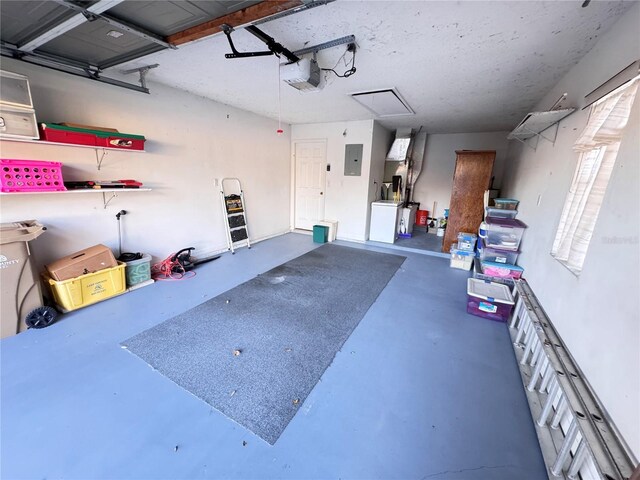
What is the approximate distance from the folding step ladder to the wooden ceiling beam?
2613 mm

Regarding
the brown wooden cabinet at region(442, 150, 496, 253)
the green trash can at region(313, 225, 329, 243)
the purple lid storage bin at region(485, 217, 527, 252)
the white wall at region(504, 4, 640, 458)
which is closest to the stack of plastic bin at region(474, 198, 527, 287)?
the purple lid storage bin at region(485, 217, 527, 252)

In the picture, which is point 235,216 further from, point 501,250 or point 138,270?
point 501,250

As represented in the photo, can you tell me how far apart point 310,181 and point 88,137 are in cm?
395

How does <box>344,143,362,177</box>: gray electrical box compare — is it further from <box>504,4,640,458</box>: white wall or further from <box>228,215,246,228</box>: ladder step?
<box>504,4,640,458</box>: white wall

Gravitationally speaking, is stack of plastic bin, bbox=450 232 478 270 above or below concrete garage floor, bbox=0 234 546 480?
above

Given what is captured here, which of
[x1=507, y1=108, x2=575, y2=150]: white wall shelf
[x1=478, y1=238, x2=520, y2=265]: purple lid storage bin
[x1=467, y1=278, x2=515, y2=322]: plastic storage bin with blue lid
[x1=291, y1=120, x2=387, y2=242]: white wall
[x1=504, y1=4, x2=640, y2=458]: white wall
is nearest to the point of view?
[x1=504, y1=4, x2=640, y2=458]: white wall

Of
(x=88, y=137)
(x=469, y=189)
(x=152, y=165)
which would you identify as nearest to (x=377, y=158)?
(x=469, y=189)

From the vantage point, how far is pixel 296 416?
→ 1.53 metres

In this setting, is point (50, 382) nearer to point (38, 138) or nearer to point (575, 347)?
point (38, 138)

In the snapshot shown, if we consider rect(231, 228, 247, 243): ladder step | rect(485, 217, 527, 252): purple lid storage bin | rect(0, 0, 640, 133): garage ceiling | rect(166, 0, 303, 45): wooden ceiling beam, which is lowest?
rect(231, 228, 247, 243): ladder step

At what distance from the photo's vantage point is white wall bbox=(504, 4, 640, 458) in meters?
1.04

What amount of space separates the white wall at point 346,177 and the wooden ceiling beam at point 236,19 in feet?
12.1

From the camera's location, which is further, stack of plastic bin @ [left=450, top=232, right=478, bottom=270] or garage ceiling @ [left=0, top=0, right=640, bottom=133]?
stack of plastic bin @ [left=450, top=232, right=478, bottom=270]

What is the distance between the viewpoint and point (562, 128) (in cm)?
232
